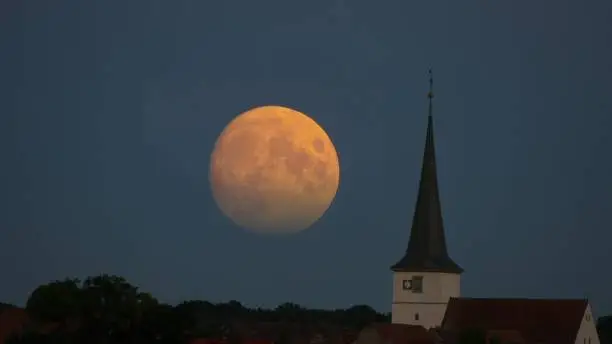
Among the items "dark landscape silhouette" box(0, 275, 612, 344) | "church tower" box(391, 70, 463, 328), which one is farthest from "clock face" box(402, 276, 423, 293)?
"dark landscape silhouette" box(0, 275, 612, 344)

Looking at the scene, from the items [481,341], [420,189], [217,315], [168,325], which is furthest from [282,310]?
[168,325]

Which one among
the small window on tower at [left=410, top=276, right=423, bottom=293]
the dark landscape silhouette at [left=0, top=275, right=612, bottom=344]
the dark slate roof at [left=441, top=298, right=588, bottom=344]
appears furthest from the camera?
the small window on tower at [left=410, top=276, right=423, bottom=293]

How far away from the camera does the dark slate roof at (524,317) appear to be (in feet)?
259

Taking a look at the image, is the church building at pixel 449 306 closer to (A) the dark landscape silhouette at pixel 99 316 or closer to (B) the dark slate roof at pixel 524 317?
(B) the dark slate roof at pixel 524 317

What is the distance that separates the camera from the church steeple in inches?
3174

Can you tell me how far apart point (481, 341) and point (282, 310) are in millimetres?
72753

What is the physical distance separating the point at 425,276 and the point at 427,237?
2.56 m

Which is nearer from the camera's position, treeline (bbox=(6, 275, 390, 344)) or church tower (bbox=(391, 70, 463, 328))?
treeline (bbox=(6, 275, 390, 344))

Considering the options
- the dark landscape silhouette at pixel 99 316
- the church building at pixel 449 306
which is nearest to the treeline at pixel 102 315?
the dark landscape silhouette at pixel 99 316

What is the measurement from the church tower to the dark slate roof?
3.27 ft

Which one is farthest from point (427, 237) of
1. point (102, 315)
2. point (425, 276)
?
point (102, 315)

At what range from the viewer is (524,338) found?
78.9 meters

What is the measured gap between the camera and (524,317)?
3174 inches

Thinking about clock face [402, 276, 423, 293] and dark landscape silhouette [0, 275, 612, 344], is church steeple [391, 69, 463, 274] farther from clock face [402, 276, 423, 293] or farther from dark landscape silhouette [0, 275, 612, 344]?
dark landscape silhouette [0, 275, 612, 344]
